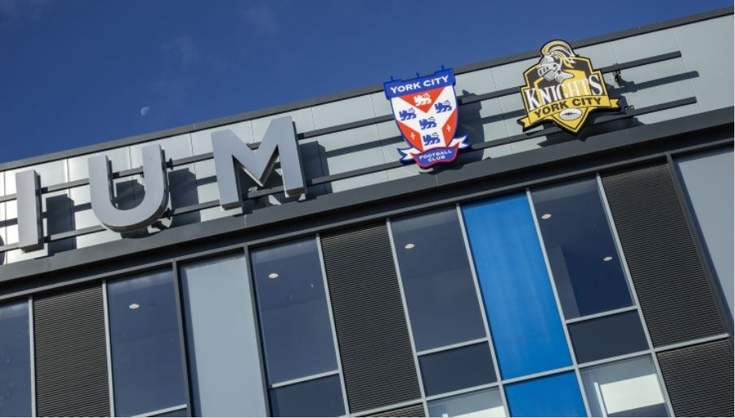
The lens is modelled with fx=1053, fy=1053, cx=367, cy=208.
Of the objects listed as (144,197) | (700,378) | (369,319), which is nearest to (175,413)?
(369,319)

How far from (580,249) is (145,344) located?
283 inches

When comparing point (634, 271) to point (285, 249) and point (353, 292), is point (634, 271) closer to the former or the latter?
point (353, 292)

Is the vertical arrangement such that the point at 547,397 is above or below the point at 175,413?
below

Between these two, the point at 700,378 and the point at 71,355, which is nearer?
the point at 700,378

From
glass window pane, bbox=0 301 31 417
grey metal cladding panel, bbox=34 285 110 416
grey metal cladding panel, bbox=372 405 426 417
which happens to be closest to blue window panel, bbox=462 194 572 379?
grey metal cladding panel, bbox=372 405 426 417

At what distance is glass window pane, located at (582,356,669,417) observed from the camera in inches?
631

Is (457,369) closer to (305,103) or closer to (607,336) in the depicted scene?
(607,336)

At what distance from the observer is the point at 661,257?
55.7ft

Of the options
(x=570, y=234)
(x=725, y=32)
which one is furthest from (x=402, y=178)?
(x=725, y=32)

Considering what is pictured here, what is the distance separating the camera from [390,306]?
16891 mm

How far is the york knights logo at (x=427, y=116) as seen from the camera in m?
17.7

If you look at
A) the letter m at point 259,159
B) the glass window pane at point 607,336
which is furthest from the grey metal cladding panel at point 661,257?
the letter m at point 259,159

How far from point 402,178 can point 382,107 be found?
1543 mm

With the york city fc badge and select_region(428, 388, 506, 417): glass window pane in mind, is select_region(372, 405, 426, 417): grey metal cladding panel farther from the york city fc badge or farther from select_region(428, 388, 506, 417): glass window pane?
the york city fc badge
